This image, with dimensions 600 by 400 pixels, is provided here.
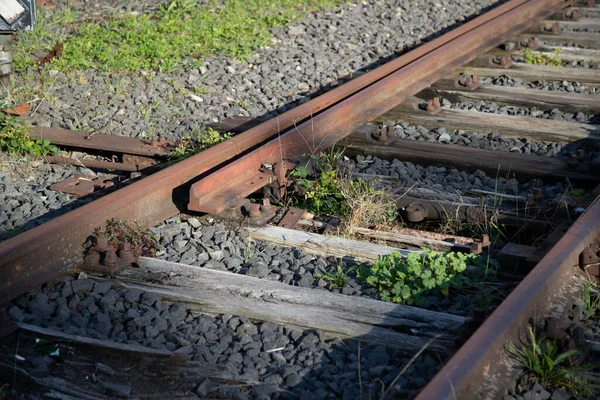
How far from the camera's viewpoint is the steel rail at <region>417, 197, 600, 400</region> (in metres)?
2.56

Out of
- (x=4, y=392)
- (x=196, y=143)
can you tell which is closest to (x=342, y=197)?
(x=196, y=143)

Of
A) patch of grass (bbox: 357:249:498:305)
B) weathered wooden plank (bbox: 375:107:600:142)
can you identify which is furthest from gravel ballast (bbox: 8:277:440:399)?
weathered wooden plank (bbox: 375:107:600:142)

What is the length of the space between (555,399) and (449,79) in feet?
13.6

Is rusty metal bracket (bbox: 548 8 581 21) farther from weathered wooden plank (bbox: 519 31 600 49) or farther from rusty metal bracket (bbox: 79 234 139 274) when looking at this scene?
rusty metal bracket (bbox: 79 234 139 274)

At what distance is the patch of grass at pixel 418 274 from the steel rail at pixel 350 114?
0.89 meters

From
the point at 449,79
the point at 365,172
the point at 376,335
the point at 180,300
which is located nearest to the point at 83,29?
the point at 449,79

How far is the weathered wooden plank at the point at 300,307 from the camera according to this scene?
313 centimetres

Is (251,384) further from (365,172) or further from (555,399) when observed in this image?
(365,172)

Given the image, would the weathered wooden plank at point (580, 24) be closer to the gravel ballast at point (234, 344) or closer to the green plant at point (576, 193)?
the green plant at point (576, 193)

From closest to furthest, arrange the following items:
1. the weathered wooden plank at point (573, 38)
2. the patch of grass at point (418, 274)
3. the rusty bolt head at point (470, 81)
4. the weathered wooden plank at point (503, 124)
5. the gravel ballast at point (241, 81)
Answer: the patch of grass at point (418, 274) < the weathered wooden plank at point (503, 124) < the gravel ballast at point (241, 81) < the rusty bolt head at point (470, 81) < the weathered wooden plank at point (573, 38)

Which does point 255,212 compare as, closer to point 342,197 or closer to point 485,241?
point 342,197

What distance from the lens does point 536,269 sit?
10.6ft

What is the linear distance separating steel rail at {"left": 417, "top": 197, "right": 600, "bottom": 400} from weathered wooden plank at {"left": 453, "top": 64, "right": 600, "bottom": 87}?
3.31 m

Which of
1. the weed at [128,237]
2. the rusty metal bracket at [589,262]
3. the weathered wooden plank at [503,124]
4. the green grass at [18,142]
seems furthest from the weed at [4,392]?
the weathered wooden plank at [503,124]
